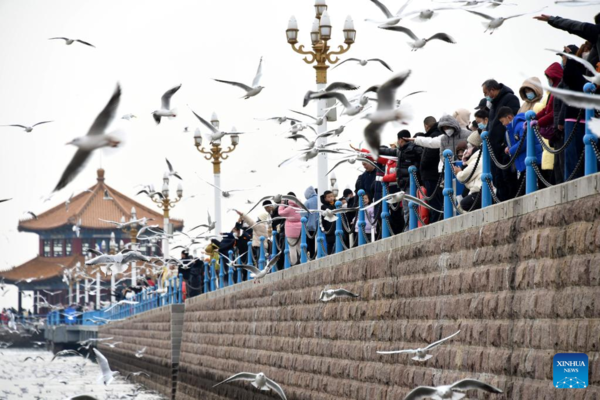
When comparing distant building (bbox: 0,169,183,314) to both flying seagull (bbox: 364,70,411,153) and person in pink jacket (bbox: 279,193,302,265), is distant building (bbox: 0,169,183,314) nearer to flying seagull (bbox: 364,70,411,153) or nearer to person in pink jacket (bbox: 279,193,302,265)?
person in pink jacket (bbox: 279,193,302,265)

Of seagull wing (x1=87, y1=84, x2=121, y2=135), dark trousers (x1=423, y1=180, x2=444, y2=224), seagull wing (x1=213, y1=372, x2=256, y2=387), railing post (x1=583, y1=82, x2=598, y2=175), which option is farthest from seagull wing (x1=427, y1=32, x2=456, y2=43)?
seagull wing (x1=213, y1=372, x2=256, y2=387)

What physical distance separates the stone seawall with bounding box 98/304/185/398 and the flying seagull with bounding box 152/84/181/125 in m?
15.7

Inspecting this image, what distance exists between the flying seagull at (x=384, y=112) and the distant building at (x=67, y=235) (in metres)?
86.3

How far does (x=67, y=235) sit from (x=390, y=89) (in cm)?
9294

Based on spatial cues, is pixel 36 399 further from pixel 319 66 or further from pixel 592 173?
pixel 592 173

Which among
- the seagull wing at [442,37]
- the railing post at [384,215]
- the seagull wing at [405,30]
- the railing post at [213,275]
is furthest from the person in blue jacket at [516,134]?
the railing post at [213,275]

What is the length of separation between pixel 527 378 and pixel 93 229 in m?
90.8

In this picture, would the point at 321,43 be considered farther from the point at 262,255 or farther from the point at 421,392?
the point at 421,392

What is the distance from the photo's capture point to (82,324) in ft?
229

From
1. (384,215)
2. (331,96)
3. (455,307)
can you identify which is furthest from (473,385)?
(384,215)

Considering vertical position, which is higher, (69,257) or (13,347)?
(69,257)

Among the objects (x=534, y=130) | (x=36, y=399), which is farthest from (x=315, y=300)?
(x=36, y=399)

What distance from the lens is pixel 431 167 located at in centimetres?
1303

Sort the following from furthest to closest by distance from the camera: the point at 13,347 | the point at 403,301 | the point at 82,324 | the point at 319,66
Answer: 1. the point at 13,347
2. the point at 82,324
3. the point at 319,66
4. the point at 403,301
